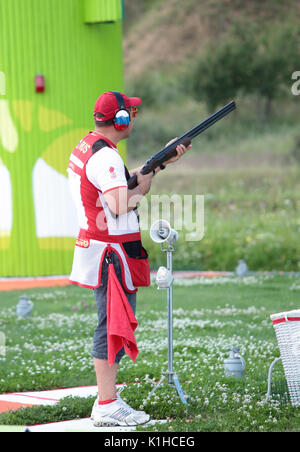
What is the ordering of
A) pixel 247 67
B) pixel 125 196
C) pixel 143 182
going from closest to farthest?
pixel 125 196, pixel 143 182, pixel 247 67

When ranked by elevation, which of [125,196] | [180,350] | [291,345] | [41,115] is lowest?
[180,350]

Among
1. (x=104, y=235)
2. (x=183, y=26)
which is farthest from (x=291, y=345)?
(x=183, y=26)

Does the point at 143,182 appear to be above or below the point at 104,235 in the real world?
above

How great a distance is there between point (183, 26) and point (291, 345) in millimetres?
46291

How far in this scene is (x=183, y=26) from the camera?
49.1 metres

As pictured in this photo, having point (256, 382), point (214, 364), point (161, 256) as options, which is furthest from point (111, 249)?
point (161, 256)

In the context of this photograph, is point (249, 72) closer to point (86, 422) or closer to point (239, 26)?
point (239, 26)

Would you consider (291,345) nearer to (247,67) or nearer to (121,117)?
(121,117)

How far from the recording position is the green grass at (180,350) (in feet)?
16.8

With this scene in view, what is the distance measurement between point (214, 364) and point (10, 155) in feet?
27.0

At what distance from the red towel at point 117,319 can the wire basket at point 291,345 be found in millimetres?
1132

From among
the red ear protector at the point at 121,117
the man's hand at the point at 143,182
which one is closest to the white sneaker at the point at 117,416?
the man's hand at the point at 143,182

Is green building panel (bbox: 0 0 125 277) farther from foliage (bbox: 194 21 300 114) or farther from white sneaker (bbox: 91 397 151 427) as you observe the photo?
foliage (bbox: 194 21 300 114)

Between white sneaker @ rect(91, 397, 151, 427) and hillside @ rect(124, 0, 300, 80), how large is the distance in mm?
39969
